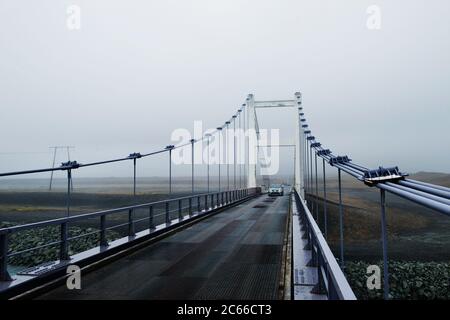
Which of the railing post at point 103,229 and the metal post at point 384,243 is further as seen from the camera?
the railing post at point 103,229

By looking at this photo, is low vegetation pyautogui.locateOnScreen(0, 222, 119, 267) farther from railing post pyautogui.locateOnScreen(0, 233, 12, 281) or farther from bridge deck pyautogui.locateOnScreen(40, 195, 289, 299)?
railing post pyautogui.locateOnScreen(0, 233, 12, 281)

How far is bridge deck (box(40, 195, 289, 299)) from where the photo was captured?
5.79 metres

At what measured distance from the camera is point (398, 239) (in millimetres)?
45062

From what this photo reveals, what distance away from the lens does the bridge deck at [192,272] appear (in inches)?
228

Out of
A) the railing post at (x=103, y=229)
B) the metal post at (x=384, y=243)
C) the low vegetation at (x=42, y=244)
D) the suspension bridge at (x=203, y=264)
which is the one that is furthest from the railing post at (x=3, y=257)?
the low vegetation at (x=42, y=244)

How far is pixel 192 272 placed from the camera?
729 cm

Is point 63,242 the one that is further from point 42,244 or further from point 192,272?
point 42,244

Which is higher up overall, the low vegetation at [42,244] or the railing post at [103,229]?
the railing post at [103,229]

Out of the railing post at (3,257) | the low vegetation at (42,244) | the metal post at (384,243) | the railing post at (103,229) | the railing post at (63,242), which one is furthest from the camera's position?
the low vegetation at (42,244)

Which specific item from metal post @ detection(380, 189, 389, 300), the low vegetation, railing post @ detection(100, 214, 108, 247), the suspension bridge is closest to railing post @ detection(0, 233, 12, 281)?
the suspension bridge

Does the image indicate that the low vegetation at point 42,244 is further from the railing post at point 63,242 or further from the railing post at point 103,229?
the railing post at point 63,242

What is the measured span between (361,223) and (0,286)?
5186 cm

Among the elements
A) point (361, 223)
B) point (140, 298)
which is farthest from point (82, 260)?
point (361, 223)

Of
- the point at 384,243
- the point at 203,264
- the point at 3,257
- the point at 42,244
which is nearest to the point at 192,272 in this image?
the point at 203,264
